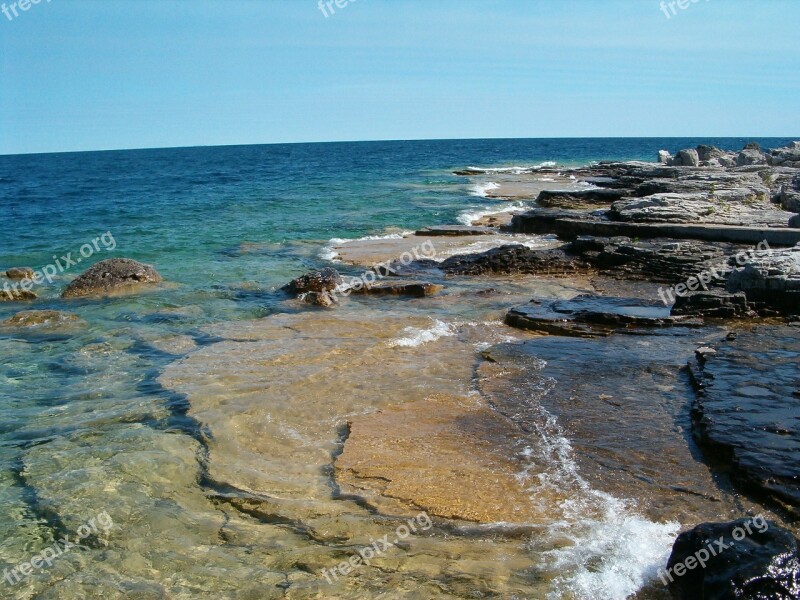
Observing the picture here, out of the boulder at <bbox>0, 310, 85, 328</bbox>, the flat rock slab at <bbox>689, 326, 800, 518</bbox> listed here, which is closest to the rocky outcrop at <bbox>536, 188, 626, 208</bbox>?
the flat rock slab at <bbox>689, 326, 800, 518</bbox>

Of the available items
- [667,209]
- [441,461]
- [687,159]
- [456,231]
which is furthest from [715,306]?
[687,159]

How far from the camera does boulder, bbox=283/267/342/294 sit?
12719mm

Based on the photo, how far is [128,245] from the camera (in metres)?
20.5

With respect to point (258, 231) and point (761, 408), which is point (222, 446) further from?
point (258, 231)

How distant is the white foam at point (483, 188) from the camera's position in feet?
110

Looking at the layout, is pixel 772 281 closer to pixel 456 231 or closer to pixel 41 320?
pixel 456 231

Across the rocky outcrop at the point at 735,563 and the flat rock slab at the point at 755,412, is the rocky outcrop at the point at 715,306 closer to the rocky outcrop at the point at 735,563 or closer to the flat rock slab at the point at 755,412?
the flat rock slab at the point at 755,412

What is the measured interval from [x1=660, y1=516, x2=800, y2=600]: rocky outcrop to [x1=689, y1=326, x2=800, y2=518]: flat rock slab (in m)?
1.18

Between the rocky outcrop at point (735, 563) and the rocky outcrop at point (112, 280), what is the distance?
11.9 meters

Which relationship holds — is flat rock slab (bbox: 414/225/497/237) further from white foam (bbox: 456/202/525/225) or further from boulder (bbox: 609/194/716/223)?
boulder (bbox: 609/194/716/223)

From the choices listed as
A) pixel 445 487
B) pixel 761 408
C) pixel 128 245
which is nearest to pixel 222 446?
pixel 445 487

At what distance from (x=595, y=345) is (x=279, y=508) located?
5.02 meters

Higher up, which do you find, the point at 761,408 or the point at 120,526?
the point at 761,408

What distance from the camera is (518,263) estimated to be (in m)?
14.5
